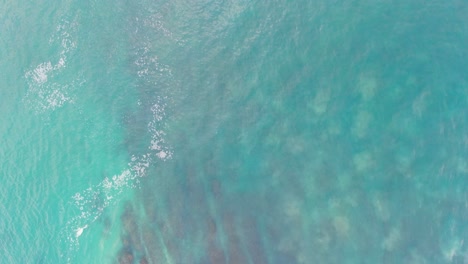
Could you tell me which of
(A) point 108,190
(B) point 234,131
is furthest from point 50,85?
(B) point 234,131

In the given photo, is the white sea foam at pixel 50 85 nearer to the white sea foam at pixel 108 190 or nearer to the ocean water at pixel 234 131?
the ocean water at pixel 234 131

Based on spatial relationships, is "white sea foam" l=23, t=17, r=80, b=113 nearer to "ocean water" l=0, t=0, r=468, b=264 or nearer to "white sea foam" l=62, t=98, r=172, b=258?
"ocean water" l=0, t=0, r=468, b=264

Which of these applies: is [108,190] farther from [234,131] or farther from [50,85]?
[234,131]

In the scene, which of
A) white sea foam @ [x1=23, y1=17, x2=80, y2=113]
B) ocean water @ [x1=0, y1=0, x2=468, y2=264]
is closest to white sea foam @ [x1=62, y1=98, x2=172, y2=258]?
ocean water @ [x1=0, y1=0, x2=468, y2=264]

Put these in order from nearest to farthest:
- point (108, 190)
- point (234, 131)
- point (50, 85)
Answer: point (108, 190) < point (234, 131) < point (50, 85)

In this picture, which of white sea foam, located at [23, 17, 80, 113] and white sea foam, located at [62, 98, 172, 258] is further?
white sea foam, located at [23, 17, 80, 113]

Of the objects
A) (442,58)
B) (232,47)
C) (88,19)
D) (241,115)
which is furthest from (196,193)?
(442,58)

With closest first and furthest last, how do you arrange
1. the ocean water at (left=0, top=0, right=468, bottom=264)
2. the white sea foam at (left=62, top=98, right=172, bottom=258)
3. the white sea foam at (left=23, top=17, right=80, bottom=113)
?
the ocean water at (left=0, top=0, right=468, bottom=264)
the white sea foam at (left=62, top=98, right=172, bottom=258)
the white sea foam at (left=23, top=17, right=80, bottom=113)

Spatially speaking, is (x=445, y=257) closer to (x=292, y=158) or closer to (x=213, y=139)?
(x=292, y=158)
